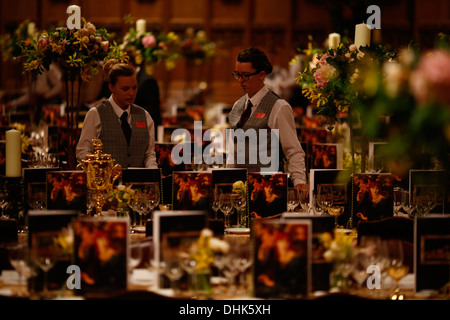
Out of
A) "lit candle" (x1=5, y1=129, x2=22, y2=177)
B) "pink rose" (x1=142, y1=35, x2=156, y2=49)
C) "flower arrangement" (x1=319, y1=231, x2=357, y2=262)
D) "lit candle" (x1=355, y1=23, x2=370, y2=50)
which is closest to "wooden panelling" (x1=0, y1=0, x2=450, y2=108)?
"pink rose" (x1=142, y1=35, x2=156, y2=49)

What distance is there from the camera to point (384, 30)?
45.0ft

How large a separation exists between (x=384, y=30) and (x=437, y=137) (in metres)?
12.2

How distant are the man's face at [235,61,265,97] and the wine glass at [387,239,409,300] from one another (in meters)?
1.97

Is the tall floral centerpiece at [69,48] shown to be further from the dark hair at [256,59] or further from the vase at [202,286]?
the vase at [202,286]

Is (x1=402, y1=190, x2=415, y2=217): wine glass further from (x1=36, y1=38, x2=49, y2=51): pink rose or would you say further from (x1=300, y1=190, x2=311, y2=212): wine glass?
(x1=36, y1=38, x2=49, y2=51): pink rose

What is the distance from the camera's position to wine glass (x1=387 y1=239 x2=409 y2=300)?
255cm

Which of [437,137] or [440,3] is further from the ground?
[440,3]

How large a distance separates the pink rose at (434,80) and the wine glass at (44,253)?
1.31m

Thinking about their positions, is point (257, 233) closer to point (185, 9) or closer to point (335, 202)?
point (335, 202)

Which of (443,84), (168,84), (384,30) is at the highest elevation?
(384,30)

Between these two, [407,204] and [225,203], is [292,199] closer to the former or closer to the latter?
[225,203]

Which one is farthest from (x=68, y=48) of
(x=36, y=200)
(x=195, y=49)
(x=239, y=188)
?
(x=195, y=49)
